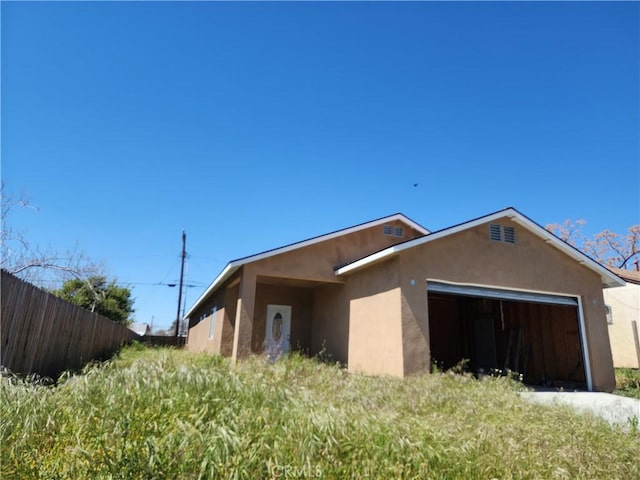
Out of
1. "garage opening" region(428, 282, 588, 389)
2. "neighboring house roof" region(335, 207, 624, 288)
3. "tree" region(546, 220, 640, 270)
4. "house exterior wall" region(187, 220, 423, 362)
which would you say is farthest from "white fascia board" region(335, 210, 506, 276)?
"tree" region(546, 220, 640, 270)

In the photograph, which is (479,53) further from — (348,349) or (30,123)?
A: (30,123)

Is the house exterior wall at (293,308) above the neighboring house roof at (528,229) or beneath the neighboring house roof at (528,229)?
beneath

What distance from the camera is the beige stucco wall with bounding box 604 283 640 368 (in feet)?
53.1

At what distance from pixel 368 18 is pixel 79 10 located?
5811 millimetres

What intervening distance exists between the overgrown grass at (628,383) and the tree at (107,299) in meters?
28.2

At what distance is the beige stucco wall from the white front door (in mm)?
13922

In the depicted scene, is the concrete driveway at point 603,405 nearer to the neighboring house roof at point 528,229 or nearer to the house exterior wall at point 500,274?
the house exterior wall at point 500,274

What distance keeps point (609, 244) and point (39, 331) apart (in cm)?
3820

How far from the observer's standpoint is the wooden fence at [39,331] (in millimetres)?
5770

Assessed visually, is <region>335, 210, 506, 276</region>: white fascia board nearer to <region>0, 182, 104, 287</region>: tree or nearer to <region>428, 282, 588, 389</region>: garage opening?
<region>428, 282, 588, 389</region>: garage opening

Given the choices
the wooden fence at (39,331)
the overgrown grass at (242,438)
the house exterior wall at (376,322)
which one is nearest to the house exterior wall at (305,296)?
the house exterior wall at (376,322)

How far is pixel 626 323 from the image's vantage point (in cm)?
1658

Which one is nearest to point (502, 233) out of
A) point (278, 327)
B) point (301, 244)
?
point (301, 244)

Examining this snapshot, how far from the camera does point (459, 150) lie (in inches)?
484
